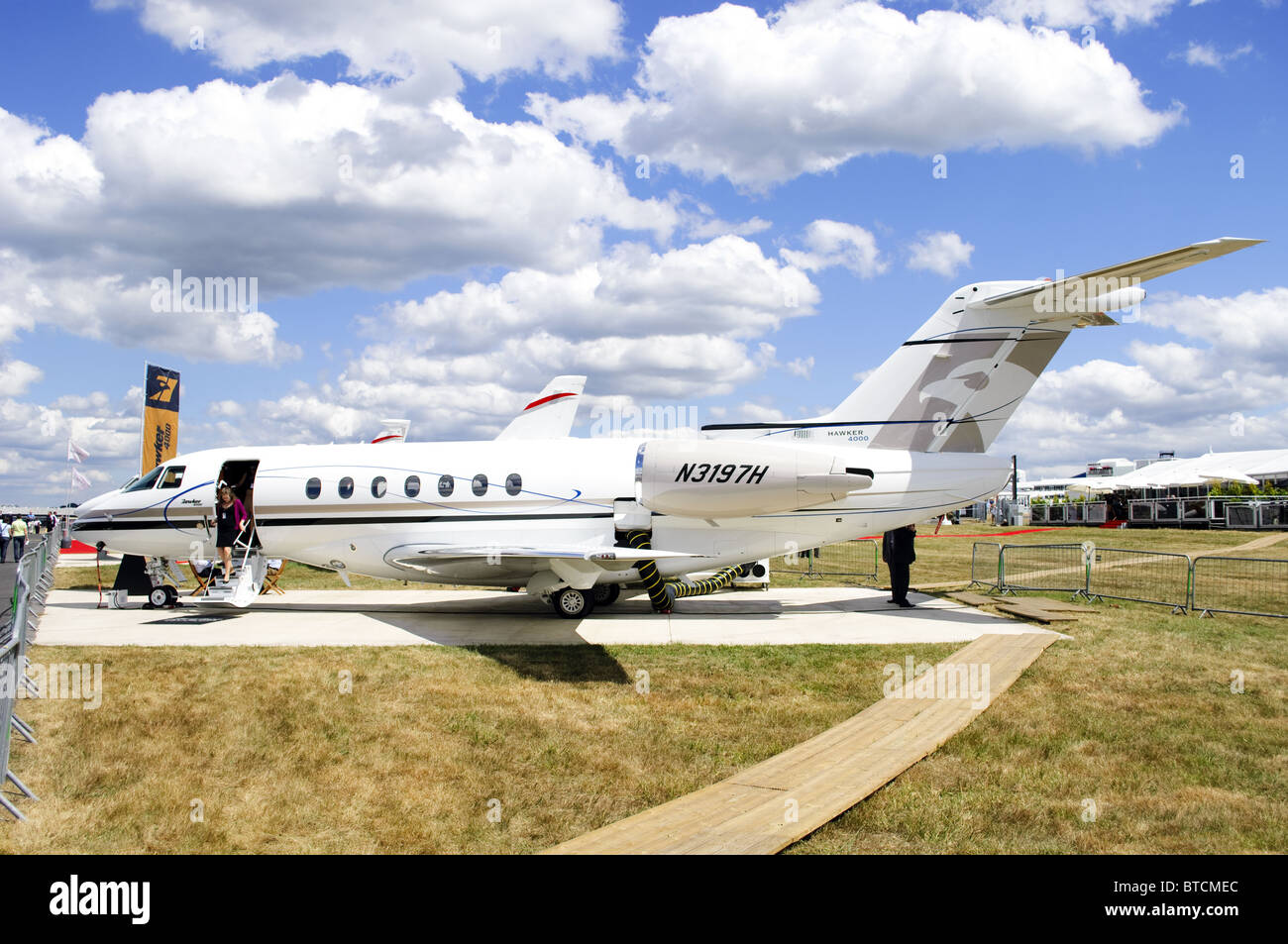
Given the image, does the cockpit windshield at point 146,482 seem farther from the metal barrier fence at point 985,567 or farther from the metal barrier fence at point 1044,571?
the metal barrier fence at point 985,567

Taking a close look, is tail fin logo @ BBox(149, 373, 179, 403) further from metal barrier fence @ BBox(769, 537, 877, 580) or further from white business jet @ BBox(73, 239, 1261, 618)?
metal barrier fence @ BBox(769, 537, 877, 580)

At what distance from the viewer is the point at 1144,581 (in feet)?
65.5

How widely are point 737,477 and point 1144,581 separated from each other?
525 inches

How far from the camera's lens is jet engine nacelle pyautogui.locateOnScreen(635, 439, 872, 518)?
41.4 feet

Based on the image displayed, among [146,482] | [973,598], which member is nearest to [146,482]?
[146,482]

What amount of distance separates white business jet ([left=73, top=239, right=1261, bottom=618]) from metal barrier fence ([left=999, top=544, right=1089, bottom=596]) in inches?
188

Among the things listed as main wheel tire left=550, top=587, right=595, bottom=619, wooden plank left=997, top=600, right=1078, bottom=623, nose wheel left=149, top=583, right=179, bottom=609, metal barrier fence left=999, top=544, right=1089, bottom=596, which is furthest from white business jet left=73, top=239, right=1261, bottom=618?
metal barrier fence left=999, top=544, right=1089, bottom=596

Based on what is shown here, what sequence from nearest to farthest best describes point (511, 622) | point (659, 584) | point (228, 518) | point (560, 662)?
point (560, 662), point (659, 584), point (511, 622), point (228, 518)

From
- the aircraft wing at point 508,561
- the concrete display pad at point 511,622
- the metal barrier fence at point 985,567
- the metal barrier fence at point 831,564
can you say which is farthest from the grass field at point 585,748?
the metal barrier fence at point 831,564

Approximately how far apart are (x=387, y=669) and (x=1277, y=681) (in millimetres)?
10935

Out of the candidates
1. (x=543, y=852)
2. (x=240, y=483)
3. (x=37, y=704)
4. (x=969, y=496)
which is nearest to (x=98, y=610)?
(x=240, y=483)

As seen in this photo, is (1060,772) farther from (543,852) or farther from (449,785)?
(449,785)

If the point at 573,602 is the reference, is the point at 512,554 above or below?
above

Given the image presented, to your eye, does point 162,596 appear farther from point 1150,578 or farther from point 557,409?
point 1150,578
